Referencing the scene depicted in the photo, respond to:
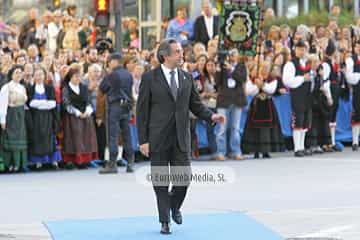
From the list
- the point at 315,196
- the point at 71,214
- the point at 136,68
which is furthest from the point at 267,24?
the point at 71,214

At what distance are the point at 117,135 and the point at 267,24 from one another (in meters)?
9.45

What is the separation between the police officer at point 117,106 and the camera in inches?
623

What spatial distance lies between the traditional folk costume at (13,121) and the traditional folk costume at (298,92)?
5.05m

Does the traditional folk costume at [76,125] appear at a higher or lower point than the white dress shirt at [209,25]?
lower

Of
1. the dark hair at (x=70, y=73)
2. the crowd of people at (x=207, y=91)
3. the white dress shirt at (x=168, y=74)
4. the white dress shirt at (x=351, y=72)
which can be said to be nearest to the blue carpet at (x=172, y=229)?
the white dress shirt at (x=168, y=74)

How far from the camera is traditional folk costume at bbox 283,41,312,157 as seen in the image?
18.2 meters

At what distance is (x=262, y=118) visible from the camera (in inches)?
714

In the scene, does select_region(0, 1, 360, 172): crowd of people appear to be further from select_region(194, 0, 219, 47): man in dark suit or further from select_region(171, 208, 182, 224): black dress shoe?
select_region(171, 208, 182, 224): black dress shoe

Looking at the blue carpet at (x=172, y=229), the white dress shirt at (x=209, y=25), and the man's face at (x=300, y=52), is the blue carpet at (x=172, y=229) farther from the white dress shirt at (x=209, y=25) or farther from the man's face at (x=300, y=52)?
the white dress shirt at (x=209, y=25)

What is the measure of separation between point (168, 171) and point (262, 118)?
7.98m

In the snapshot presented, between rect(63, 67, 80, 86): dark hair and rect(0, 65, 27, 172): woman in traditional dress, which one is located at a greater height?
rect(63, 67, 80, 86): dark hair

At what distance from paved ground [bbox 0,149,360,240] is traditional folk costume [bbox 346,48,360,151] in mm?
2424

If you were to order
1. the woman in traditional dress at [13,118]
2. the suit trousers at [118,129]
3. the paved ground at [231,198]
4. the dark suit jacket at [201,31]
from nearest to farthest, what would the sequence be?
the paved ground at [231,198], the suit trousers at [118,129], the woman in traditional dress at [13,118], the dark suit jacket at [201,31]

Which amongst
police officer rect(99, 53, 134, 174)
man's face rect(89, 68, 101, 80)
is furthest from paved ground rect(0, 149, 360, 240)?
man's face rect(89, 68, 101, 80)
